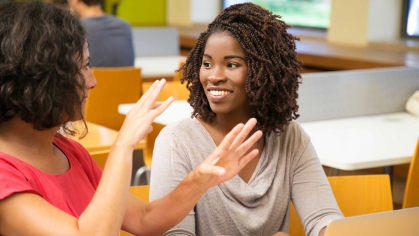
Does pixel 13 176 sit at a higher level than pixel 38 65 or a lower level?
lower

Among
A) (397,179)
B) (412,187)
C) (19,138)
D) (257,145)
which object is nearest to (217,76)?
(257,145)

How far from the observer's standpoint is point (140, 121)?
136 cm

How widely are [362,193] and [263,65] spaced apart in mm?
559

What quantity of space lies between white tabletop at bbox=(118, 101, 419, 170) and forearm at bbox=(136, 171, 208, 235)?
1.04 m

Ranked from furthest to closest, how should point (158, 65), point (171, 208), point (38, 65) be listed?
point (158, 65) < point (171, 208) < point (38, 65)

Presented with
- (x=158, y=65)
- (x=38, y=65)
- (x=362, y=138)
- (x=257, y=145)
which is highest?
(x=38, y=65)

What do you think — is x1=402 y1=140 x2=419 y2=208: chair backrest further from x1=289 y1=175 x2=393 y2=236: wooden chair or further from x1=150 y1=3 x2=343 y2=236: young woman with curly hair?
x1=150 y1=3 x2=343 y2=236: young woman with curly hair

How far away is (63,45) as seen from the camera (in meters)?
1.34

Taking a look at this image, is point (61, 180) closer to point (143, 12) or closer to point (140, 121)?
point (140, 121)

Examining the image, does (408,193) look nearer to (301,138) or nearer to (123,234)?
(301,138)

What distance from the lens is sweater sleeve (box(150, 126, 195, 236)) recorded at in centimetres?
173

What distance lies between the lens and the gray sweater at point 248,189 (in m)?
1.77

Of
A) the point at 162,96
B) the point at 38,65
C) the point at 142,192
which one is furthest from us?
the point at 162,96

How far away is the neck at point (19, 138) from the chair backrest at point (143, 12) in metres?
6.87
